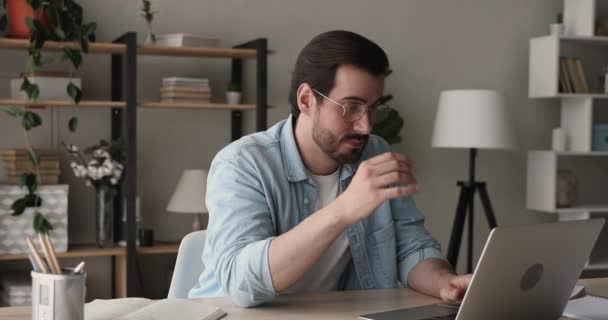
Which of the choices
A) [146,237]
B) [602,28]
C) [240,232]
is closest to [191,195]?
[146,237]

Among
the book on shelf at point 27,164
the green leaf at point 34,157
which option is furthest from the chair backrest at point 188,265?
the book on shelf at point 27,164

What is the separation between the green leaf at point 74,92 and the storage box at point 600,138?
10.1 ft

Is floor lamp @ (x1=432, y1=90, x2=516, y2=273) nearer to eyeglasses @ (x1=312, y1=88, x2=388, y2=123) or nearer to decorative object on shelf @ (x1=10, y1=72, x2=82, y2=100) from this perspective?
decorative object on shelf @ (x1=10, y1=72, x2=82, y2=100)

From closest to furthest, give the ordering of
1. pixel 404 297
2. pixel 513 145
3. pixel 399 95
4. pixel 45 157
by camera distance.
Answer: pixel 404 297 → pixel 45 157 → pixel 513 145 → pixel 399 95

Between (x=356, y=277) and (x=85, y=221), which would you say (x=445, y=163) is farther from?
(x=356, y=277)

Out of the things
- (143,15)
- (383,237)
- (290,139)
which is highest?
(143,15)

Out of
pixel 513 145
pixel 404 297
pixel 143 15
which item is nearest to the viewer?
pixel 404 297

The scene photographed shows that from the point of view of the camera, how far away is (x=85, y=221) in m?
4.40

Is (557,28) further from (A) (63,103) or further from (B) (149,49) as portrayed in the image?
(A) (63,103)

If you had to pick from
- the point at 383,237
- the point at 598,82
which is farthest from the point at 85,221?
the point at 598,82

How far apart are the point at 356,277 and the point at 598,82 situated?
3934 mm

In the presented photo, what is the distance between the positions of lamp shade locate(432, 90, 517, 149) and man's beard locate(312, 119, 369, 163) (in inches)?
106

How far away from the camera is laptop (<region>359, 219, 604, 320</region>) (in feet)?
4.89

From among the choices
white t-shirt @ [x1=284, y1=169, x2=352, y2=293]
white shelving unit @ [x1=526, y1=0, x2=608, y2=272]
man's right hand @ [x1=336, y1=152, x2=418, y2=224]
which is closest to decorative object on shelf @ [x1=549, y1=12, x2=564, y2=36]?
white shelving unit @ [x1=526, y1=0, x2=608, y2=272]
